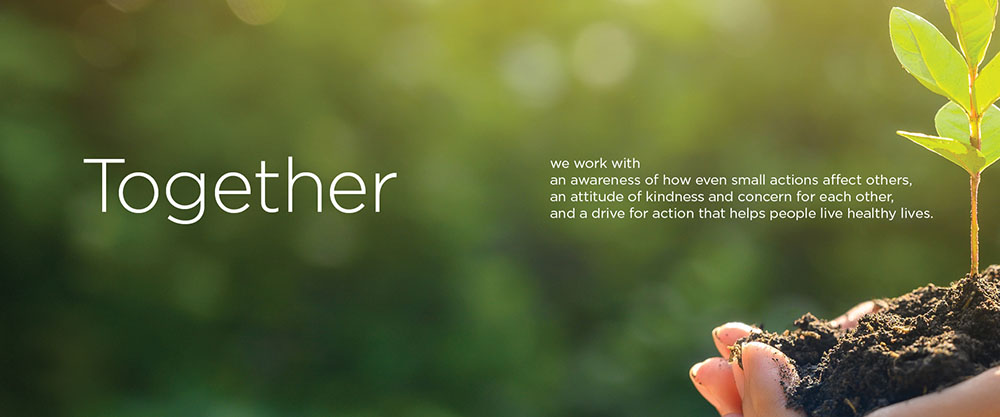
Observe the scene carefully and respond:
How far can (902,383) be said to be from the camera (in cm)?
51

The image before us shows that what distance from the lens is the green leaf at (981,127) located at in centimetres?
62

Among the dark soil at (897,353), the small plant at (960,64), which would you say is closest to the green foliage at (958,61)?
the small plant at (960,64)

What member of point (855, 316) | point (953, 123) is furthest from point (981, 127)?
point (855, 316)

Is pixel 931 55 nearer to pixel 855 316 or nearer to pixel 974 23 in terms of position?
pixel 974 23

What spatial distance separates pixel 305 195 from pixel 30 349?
26.2 inches

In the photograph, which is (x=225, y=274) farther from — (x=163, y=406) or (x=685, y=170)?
(x=685, y=170)

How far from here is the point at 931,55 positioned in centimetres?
59

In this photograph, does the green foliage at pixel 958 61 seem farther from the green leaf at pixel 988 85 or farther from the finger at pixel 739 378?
the finger at pixel 739 378

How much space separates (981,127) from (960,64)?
0.08 m

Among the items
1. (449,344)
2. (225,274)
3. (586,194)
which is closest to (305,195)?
(225,274)

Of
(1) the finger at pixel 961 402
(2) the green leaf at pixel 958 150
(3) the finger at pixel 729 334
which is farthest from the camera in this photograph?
(3) the finger at pixel 729 334

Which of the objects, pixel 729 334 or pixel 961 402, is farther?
pixel 729 334

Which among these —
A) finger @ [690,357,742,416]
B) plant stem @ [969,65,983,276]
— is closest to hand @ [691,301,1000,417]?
finger @ [690,357,742,416]

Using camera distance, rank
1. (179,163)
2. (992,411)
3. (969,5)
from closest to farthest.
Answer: (992,411) < (969,5) < (179,163)
